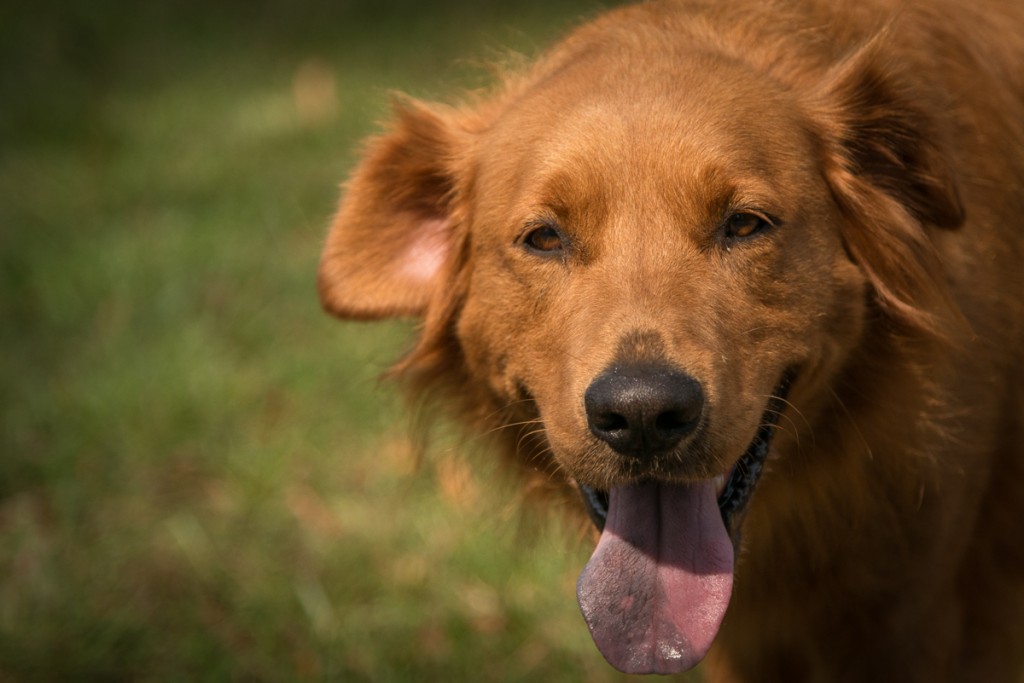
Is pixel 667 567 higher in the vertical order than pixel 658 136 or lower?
lower

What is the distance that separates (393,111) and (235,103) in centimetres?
532

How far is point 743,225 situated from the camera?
285 cm

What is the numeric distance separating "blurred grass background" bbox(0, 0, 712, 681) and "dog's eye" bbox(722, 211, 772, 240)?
3.74 ft

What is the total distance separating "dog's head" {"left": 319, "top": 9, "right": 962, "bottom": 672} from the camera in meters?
2.67

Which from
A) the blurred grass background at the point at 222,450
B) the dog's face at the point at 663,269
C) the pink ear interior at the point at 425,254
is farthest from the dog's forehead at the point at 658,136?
the blurred grass background at the point at 222,450

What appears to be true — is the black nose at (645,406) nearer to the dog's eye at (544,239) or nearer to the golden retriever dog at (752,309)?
the golden retriever dog at (752,309)

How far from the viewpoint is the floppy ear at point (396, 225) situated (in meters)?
3.49

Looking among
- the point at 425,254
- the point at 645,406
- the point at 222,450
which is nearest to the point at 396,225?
the point at 425,254

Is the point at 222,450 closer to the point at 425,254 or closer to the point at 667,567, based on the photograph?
the point at 425,254

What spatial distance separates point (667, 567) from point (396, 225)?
4.33 feet

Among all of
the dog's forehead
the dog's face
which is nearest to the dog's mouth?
the dog's face

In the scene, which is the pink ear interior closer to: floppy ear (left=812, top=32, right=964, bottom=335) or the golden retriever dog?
the golden retriever dog

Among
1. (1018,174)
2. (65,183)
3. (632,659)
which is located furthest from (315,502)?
(65,183)

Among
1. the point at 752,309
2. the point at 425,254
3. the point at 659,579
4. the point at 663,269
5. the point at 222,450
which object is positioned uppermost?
the point at 663,269
